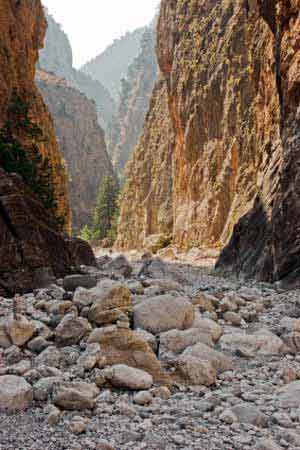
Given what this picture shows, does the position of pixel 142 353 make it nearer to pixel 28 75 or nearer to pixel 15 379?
pixel 15 379

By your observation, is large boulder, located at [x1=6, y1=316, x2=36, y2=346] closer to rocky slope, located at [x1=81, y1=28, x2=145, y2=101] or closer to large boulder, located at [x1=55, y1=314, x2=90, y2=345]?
large boulder, located at [x1=55, y1=314, x2=90, y2=345]

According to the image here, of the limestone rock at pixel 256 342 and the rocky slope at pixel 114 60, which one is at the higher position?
the rocky slope at pixel 114 60

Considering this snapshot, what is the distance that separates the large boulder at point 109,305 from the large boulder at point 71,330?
23 cm

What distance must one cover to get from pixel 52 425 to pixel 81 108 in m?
73.3

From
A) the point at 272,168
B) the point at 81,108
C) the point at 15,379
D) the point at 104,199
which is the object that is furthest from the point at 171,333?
the point at 81,108

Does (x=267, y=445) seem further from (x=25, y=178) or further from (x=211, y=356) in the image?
(x=25, y=178)

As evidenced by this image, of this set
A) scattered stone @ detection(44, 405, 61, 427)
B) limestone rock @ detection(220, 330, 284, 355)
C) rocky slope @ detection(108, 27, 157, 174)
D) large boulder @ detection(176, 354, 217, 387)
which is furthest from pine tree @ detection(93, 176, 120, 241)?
scattered stone @ detection(44, 405, 61, 427)

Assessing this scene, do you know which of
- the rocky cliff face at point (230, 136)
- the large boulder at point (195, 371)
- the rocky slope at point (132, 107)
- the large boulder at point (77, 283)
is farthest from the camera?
the rocky slope at point (132, 107)

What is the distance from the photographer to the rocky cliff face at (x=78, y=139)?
6625 centimetres

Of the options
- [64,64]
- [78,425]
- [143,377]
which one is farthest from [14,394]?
[64,64]

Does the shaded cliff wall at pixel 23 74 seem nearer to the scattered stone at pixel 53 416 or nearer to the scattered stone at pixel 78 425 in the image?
the scattered stone at pixel 53 416

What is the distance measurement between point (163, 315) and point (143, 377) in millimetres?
1221

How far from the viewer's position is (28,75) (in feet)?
74.2

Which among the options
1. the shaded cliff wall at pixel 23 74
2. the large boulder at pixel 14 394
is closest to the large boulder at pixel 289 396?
the large boulder at pixel 14 394
